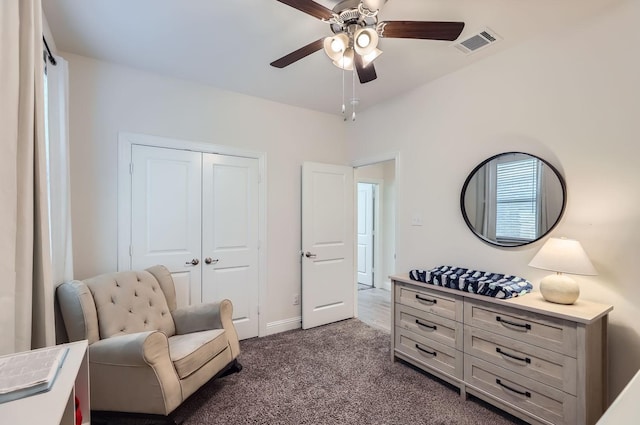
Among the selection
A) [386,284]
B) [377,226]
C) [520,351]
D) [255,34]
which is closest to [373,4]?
[255,34]

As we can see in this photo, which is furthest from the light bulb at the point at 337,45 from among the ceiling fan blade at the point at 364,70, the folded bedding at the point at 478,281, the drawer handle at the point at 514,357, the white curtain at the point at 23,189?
the drawer handle at the point at 514,357

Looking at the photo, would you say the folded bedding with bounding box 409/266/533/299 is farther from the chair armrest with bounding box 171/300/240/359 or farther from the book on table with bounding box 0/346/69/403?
the book on table with bounding box 0/346/69/403

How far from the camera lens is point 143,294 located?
7.76 feet

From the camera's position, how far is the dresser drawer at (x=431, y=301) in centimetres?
225

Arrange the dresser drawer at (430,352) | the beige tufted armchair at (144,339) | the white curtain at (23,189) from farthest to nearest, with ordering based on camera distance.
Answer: the dresser drawer at (430,352) → the beige tufted armchair at (144,339) → the white curtain at (23,189)

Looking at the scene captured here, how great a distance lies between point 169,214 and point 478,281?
2676 millimetres

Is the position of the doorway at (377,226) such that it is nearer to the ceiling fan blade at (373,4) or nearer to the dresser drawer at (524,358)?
the dresser drawer at (524,358)

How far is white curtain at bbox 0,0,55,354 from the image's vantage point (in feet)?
3.90

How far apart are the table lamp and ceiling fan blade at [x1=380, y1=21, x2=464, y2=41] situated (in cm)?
144

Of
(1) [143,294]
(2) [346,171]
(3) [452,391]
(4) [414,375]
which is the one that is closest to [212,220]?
(1) [143,294]

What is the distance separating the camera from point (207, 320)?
2.42 metres

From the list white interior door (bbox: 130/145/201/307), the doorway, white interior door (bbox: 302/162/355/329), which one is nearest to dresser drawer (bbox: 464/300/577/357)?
white interior door (bbox: 302/162/355/329)

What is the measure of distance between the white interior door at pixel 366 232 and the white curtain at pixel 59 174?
4308 millimetres

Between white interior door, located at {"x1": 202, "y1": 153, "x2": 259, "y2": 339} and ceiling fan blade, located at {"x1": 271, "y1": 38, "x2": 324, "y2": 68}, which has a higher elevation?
ceiling fan blade, located at {"x1": 271, "y1": 38, "x2": 324, "y2": 68}
